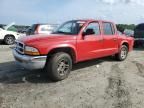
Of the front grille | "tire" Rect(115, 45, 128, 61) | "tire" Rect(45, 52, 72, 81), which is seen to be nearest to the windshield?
"tire" Rect(45, 52, 72, 81)

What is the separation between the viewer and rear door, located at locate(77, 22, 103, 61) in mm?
7859

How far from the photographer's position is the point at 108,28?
9383 millimetres

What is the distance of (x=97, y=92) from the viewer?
20.4 ft

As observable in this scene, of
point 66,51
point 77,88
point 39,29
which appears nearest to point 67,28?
point 66,51

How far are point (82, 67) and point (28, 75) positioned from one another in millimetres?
2241

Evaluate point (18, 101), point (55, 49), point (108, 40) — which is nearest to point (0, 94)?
point (18, 101)

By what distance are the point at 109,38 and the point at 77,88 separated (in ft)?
11.0

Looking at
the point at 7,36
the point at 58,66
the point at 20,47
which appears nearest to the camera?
the point at 58,66

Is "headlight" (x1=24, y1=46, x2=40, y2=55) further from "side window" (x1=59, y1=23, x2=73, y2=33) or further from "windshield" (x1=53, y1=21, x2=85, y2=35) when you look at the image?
"side window" (x1=59, y1=23, x2=73, y2=33)

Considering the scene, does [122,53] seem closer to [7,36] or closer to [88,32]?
[88,32]

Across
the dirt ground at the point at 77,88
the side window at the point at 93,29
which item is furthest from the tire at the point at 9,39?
the side window at the point at 93,29

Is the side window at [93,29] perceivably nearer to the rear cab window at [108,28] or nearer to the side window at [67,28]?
the rear cab window at [108,28]

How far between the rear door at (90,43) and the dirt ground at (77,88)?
24.3 inches

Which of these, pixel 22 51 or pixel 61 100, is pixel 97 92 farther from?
pixel 22 51
